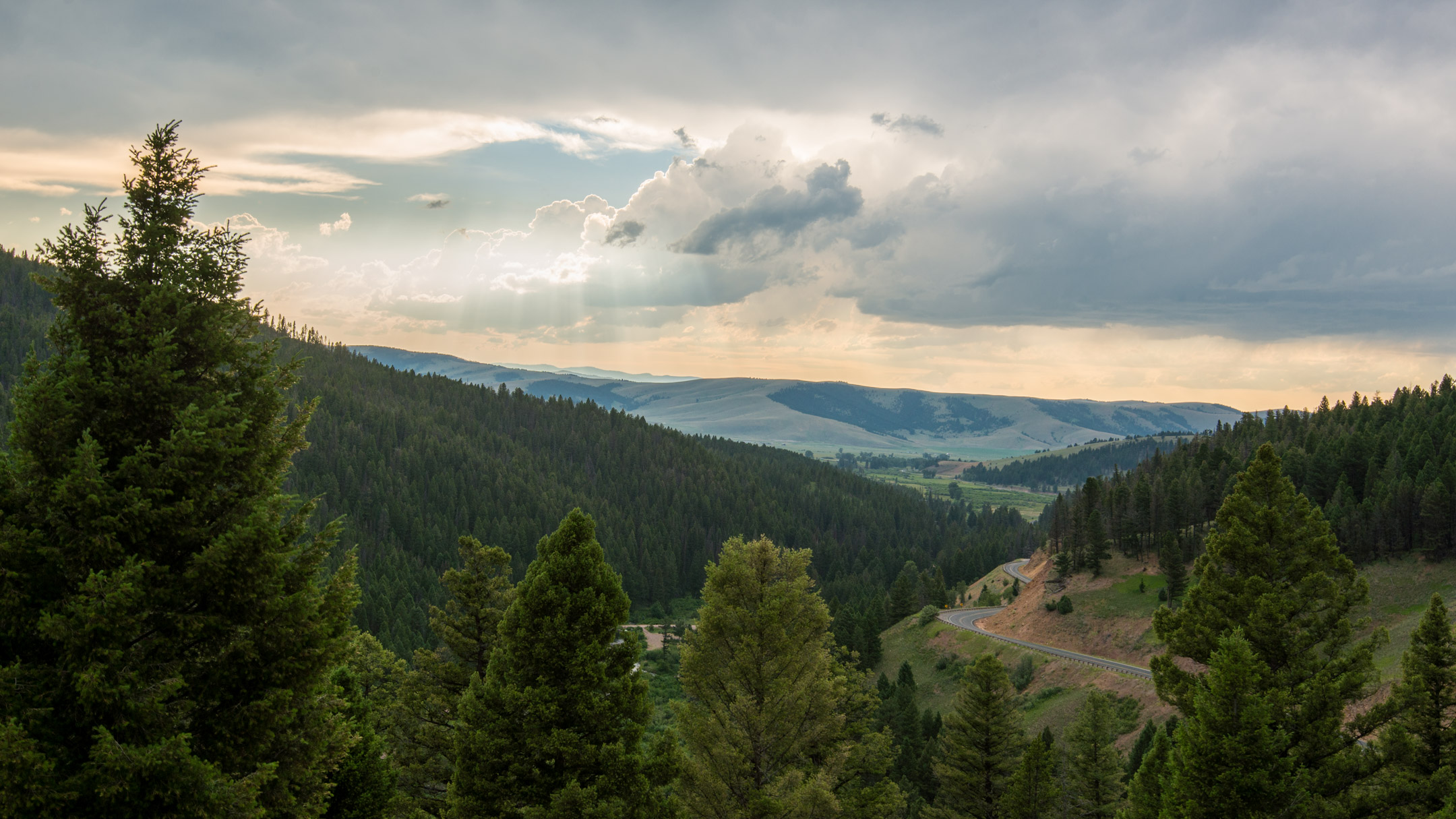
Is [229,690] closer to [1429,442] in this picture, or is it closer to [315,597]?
[315,597]

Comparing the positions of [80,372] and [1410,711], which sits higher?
[80,372]

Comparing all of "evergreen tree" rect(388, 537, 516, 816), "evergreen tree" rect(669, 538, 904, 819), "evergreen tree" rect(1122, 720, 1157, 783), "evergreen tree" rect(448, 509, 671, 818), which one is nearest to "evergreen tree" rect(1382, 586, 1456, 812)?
"evergreen tree" rect(669, 538, 904, 819)

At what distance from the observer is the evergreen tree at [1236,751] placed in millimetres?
20500

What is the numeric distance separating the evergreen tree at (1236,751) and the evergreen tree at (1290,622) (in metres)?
0.50

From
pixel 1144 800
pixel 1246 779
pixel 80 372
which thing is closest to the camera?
pixel 80 372

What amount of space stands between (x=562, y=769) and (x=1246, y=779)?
17.3 metres

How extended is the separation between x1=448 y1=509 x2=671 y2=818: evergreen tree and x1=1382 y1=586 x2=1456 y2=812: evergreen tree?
20.9m

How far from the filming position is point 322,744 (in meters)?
12.6

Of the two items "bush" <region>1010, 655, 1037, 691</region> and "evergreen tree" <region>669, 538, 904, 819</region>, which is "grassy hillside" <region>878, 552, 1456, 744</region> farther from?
"evergreen tree" <region>669, 538, 904, 819</region>

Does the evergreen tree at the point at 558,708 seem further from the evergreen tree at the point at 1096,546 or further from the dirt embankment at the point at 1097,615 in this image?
the evergreen tree at the point at 1096,546

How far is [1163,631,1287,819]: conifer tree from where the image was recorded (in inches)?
807

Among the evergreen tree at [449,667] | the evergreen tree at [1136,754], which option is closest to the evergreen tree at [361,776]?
the evergreen tree at [449,667]

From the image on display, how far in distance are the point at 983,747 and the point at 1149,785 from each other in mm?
9303

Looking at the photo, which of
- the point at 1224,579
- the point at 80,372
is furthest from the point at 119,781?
the point at 1224,579
